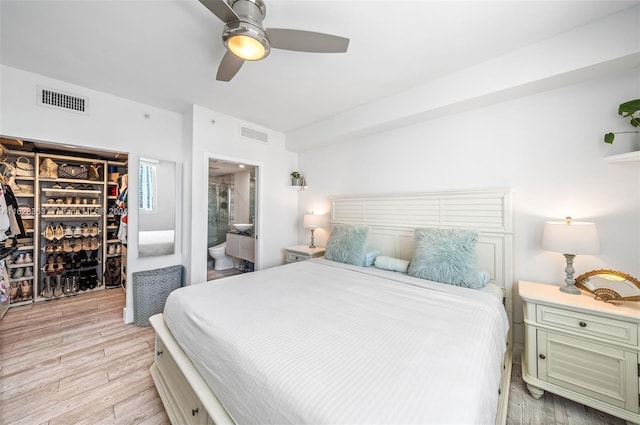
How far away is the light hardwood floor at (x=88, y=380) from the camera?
156cm

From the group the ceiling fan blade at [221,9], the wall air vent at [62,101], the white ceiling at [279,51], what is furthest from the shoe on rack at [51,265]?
the ceiling fan blade at [221,9]

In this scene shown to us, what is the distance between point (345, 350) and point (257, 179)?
3.03 meters

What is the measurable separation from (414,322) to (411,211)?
164cm

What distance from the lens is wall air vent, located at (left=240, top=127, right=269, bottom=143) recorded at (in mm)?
3473

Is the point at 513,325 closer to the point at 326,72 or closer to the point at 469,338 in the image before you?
the point at 469,338

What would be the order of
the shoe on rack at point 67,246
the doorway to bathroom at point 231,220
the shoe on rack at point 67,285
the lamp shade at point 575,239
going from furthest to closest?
the doorway to bathroom at point 231,220 → the shoe on rack at point 67,246 → the shoe on rack at point 67,285 → the lamp shade at point 575,239

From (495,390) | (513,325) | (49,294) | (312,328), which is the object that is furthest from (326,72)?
(49,294)

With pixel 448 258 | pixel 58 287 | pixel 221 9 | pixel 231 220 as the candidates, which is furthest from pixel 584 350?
pixel 58 287

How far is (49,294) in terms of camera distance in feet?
11.3

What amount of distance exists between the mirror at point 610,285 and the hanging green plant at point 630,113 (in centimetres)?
96

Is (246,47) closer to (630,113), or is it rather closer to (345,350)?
(345,350)

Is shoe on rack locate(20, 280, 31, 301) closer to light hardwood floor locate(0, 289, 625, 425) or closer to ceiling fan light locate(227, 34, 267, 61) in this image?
light hardwood floor locate(0, 289, 625, 425)

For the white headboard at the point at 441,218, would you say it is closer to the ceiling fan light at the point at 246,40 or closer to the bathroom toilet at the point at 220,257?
the ceiling fan light at the point at 246,40

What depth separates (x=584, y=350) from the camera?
5.14 ft
